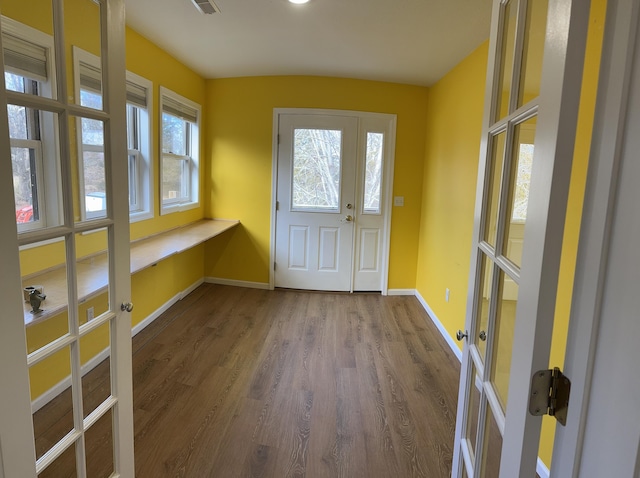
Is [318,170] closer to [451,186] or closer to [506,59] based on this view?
[451,186]

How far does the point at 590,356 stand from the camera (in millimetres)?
627

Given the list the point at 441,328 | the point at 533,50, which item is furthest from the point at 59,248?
the point at 441,328

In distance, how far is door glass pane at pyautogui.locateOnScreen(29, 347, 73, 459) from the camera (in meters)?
1.07

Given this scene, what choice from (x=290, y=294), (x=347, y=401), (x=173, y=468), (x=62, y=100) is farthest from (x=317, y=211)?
(x=62, y=100)

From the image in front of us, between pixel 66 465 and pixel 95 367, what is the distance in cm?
29

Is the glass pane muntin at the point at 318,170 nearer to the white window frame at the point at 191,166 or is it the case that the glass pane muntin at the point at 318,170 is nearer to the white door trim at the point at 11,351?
the white window frame at the point at 191,166

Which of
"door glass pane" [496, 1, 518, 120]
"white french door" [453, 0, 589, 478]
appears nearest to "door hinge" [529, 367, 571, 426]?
"white french door" [453, 0, 589, 478]

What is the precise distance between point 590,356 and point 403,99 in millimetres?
4071

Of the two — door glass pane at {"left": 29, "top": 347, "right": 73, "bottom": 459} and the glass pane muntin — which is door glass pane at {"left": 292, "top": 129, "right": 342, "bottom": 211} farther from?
door glass pane at {"left": 29, "top": 347, "right": 73, "bottom": 459}

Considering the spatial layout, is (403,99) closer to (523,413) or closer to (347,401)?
(347,401)

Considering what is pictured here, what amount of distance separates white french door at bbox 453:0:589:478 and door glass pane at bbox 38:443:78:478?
4.06 ft

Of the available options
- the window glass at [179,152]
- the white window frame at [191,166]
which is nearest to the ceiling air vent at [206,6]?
the window glass at [179,152]

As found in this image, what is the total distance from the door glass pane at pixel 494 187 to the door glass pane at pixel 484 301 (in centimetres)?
7

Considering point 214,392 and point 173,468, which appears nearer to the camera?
point 173,468
